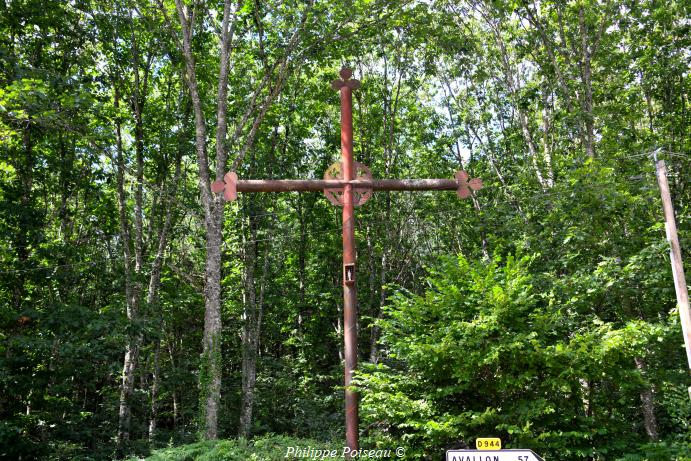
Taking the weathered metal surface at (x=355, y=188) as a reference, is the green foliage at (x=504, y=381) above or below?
below

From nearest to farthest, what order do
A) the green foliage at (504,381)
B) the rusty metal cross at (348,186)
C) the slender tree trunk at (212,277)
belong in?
the green foliage at (504,381) < the rusty metal cross at (348,186) < the slender tree trunk at (212,277)

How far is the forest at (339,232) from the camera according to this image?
656 cm

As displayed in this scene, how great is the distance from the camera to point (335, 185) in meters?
6.30

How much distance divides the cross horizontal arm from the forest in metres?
1.43

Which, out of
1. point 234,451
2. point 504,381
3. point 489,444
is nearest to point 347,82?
point 504,381

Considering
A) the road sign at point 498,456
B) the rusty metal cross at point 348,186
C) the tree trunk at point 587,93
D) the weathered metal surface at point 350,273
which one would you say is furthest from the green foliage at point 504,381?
the tree trunk at point 587,93

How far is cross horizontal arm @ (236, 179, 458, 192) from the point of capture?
6246 millimetres

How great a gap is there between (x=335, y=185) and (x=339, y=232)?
46.3 ft

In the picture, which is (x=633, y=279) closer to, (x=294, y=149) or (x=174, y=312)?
(x=294, y=149)

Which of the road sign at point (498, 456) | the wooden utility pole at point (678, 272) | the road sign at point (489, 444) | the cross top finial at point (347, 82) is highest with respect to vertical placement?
the cross top finial at point (347, 82)

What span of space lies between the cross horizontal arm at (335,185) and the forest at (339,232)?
143cm

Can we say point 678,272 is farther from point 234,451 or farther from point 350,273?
point 234,451

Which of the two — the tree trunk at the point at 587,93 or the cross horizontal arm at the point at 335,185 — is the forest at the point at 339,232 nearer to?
Answer: the tree trunk at the point at 587,93

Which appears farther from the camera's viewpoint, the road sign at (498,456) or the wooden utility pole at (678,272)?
the wooden utility pole at (678,272)
